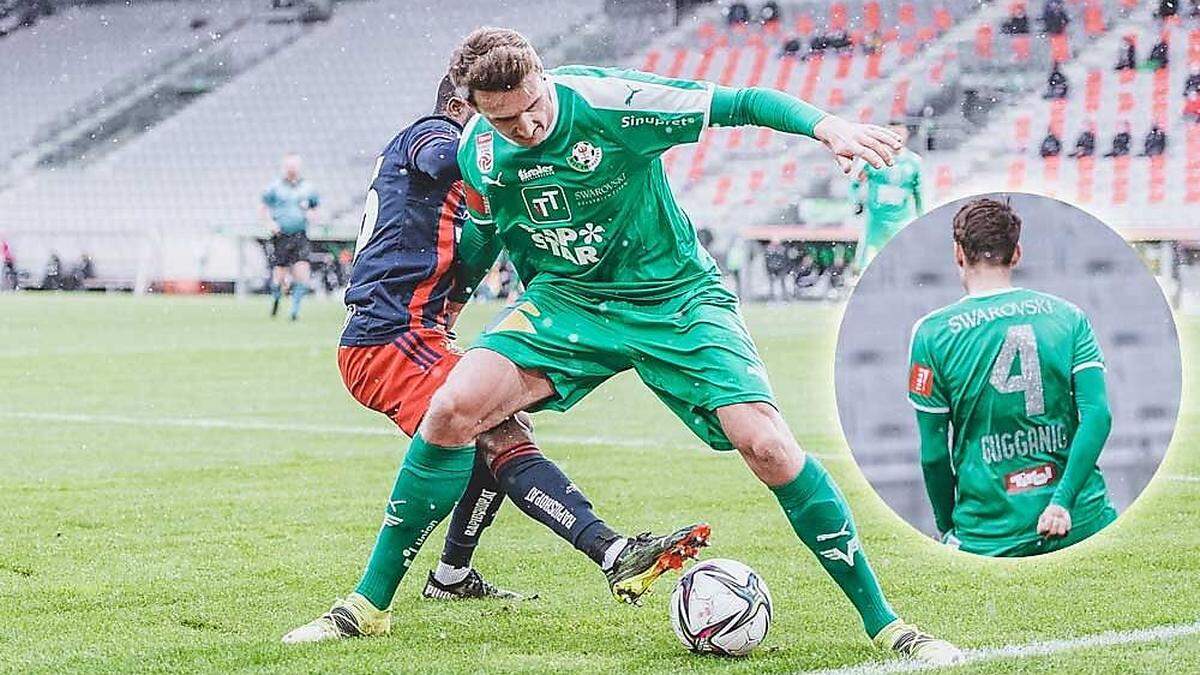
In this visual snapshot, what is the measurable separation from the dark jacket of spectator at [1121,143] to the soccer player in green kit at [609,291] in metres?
23.6

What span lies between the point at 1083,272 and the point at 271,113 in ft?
101

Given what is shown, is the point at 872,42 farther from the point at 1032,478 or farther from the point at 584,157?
the point at 584,157

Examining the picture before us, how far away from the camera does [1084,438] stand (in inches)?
173

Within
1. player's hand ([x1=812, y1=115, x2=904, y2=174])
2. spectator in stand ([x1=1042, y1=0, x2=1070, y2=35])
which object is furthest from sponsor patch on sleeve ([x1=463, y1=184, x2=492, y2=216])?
spectator in stand ([x1=1042, y1=0, x2=1070, y2=35])

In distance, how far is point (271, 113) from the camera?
34125 millimetres

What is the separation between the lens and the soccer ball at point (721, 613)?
4.27 meters

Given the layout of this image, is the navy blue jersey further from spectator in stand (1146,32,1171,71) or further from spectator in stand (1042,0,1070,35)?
spectator in stand (1042,0,1070,35)

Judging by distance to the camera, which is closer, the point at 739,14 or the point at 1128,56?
the point at 1128,56

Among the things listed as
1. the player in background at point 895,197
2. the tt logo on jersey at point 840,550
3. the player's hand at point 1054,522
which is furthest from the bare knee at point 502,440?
the player in background at point 895,197

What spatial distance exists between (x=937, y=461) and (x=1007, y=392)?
0.99ft

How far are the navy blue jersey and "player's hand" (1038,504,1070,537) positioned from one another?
1.86 metres

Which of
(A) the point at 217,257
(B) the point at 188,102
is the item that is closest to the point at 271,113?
(B) the point at 188,102

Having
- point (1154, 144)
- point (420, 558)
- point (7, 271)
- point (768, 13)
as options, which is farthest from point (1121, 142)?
point (420, 558)

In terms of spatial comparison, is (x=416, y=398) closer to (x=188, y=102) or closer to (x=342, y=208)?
(x=342, y=208)
